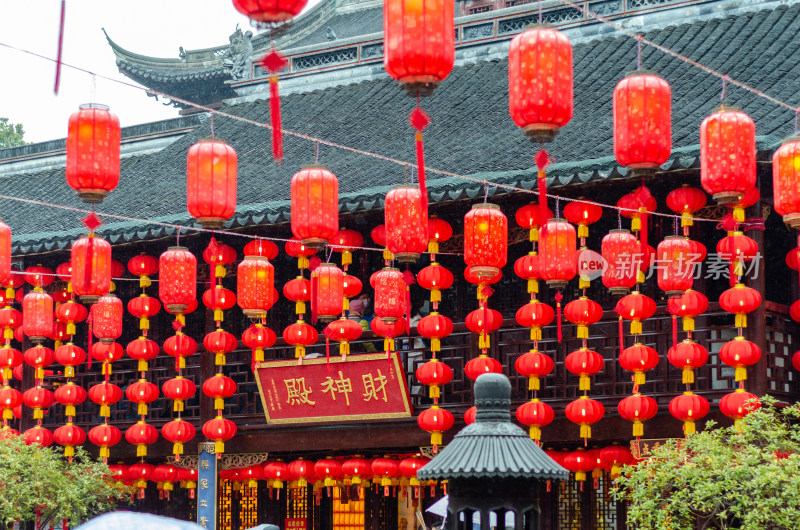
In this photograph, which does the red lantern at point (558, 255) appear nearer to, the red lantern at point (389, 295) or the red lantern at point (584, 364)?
the red lantern at point (584, 364)

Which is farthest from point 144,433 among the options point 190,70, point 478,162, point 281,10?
point 190,70

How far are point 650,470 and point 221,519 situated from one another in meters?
8.75

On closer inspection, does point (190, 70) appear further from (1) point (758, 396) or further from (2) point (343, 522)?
(1) point (758, 396)

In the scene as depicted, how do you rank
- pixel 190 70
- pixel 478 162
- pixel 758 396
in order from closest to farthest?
pixel 758 396 → pixel 478 162 → pixel 190 70

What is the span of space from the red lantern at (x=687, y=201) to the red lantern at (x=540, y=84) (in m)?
3.92

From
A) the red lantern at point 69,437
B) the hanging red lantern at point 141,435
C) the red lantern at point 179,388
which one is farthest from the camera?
the red lantern at point 69,437

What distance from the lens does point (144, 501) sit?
20188 millimetres

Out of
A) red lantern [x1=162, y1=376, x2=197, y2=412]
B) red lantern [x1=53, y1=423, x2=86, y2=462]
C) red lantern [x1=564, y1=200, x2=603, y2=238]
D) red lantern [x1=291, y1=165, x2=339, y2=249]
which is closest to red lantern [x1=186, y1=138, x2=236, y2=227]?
red lantern [x1=291, y1=165, x2=339, y2=249]

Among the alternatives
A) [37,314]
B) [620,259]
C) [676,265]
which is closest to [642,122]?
[676,265]

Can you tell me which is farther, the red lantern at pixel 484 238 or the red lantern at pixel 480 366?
the red lantern at pixel 480 366

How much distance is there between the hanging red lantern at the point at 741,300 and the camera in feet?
44.5

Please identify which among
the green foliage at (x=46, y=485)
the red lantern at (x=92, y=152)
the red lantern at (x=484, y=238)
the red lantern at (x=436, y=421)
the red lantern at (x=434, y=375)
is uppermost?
the red lantern at (x=92, y=152)

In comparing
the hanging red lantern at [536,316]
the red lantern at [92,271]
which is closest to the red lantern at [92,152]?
the red lantern at [92,271]

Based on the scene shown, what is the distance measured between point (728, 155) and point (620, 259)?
241cm
